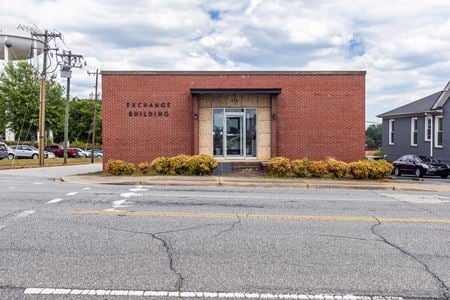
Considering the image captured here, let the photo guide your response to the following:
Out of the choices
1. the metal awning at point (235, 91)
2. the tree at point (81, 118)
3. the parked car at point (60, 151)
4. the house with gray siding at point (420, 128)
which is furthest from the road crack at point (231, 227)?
the tree at point (81, 118)

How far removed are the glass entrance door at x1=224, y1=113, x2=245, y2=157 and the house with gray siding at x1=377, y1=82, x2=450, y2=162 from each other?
1616 centimetres

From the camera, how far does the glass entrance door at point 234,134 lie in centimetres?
2241

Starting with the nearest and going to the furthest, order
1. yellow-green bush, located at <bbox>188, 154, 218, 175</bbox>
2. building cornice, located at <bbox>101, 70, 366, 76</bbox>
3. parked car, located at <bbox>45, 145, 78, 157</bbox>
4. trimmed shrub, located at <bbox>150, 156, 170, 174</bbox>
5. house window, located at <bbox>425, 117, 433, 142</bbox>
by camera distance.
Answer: yellow-green bush, located at <bbox>188, 154, 218, 175</bbox>
trimmed shrub, located at <bbox>150, 156, 170, 174</bbox>
building cornice, located at <bbox>101, 70, 366, 76</bbox>
house window, located at <bbox>425, 117, 433, 142</bbox>
parked car, located at <bbox>45, 145, 78, 157</bbox>

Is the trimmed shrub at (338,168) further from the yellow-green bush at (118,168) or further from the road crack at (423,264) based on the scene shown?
the road crack at (423,264)

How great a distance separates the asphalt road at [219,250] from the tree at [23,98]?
46424 mm

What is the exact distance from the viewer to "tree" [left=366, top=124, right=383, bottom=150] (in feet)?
222

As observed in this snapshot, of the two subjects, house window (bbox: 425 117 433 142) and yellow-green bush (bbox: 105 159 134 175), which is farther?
house window (bbox: 425 117 433 142)

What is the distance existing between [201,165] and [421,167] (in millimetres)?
16196

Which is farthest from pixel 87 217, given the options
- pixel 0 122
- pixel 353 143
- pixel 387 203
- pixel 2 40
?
pixel 0 122

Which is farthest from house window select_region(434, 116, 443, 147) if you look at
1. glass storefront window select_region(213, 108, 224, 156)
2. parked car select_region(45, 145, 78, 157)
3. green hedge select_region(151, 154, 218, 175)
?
parked car select_region(45, 145, 78, 157)

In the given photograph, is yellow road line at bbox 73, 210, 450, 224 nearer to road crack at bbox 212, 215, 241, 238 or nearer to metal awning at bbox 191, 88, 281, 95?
road crack at bbox 212, 215, 241, 238

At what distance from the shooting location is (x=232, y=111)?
73.1 feet

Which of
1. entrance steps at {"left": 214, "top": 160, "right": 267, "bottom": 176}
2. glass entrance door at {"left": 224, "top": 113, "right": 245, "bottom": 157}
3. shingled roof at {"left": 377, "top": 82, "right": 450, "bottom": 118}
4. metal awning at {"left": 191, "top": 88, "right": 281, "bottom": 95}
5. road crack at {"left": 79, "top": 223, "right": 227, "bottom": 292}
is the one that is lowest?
road crack at {"left": 79, "top": 223, "right": 227, "bottom": 292}

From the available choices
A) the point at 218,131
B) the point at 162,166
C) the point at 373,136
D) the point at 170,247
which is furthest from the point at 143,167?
the point at 373,136
